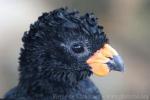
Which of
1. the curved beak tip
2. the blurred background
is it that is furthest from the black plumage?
the blurred background

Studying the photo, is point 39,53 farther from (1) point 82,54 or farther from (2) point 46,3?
(2) point 46,3

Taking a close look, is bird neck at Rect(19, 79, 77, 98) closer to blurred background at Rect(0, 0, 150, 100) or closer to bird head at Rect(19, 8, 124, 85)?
bird head at Rect(19, 8, 124, 85)

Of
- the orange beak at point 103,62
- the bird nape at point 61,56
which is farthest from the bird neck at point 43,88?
the orange beak at point 103,62

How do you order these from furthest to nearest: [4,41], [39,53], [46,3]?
[46,3], [4,41], [39,53]

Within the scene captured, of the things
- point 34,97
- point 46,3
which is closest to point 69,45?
point 34,97

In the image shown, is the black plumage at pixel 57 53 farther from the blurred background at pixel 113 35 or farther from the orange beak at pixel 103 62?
the blurred background at pixel 113 35

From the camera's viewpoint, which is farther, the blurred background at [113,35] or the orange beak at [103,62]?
the blurred background at [113,35]
